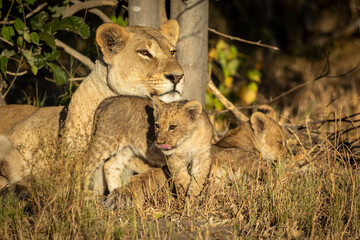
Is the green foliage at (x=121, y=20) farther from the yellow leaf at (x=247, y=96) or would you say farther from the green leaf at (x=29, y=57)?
the yellow leaf at (x=247, y=96)

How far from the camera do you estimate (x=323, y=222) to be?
3707mm

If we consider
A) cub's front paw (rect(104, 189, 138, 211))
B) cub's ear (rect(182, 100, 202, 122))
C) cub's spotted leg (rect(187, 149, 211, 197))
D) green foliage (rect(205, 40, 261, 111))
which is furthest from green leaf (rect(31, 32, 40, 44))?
green foliage (rect(205, 40, 261, 111))

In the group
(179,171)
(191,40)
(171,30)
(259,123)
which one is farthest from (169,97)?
(259,123)

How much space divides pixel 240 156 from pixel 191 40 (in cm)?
139

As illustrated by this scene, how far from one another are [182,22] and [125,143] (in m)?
1.59

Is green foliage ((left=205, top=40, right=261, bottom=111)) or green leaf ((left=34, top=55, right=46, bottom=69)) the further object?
green foliage ((left=205, top=40, right=261, bottom=111))

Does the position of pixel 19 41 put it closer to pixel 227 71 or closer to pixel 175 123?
pixel 175 123

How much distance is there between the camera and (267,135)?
5.40 meters

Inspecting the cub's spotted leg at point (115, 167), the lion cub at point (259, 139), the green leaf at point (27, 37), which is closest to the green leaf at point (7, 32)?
the green leaf at point (27, 37)

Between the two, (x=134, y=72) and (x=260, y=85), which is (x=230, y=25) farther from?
(x=134, y=72)

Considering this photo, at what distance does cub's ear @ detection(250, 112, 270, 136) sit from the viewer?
5352 mm

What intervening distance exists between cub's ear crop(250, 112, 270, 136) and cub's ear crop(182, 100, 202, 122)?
129 centimetres

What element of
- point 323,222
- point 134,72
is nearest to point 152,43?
point 134,72

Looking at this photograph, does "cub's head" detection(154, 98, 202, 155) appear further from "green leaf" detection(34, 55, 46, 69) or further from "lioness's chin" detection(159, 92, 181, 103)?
"green leaf" detection(34, 55, 46, 69)
